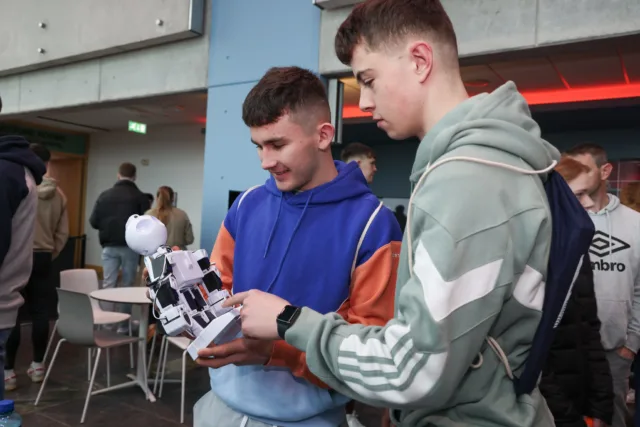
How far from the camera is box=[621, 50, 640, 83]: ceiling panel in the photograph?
13.4 feet

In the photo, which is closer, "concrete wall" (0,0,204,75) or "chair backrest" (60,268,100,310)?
"chair backrest" (60,268,100,310)

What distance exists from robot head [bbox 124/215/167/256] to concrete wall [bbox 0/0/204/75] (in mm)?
3956

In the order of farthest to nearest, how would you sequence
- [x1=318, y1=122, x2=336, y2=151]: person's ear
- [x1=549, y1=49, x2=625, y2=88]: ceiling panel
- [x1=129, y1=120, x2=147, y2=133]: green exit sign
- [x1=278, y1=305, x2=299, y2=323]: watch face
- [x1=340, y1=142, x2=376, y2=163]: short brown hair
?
[x1=129, y1=120, x2=147, y2=133]: green exit sign < [x1=549, y1=49, x2=625, y2=88]: ceiling panel < [x1=340, y1=142, x2=376, y2=163]: short brown hair < [x1=318, y1=122, x2=336, y2=151]: person's ear < [x1=278, y1=305, x2=299, y2=323]: watch face

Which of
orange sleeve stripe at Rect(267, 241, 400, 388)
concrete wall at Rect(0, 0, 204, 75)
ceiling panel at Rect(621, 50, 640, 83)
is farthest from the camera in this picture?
concrete wall at Rect(0, 0, 204, 75)

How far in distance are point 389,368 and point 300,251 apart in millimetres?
562

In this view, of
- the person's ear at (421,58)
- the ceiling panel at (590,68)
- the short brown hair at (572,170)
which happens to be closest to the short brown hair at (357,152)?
the short brown hair at (572,170)

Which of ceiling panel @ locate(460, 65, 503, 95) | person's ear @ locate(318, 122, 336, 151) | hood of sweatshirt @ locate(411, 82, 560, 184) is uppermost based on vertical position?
ceiling panel @ locate(460, 65, 503, 95)

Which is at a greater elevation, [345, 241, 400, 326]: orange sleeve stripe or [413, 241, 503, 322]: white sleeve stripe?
[413, 241, 503, 322]: white sleeve stripe

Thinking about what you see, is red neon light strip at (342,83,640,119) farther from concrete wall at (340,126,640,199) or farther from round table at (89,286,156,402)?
round table at (89,286,156,402)

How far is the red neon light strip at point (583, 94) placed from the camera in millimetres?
5133

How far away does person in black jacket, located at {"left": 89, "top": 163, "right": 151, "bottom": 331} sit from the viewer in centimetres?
489

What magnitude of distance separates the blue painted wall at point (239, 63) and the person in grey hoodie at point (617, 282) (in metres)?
2.52

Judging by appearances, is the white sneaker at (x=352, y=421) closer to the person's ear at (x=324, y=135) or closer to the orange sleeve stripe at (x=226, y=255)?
the orange sleeve stripe at (x=226, y=255)

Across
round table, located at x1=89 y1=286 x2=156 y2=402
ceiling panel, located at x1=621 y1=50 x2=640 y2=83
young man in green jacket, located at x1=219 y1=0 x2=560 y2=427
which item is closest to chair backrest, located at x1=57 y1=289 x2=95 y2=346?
round table, located at x1=89 y1=286 x2=156 y2=402
